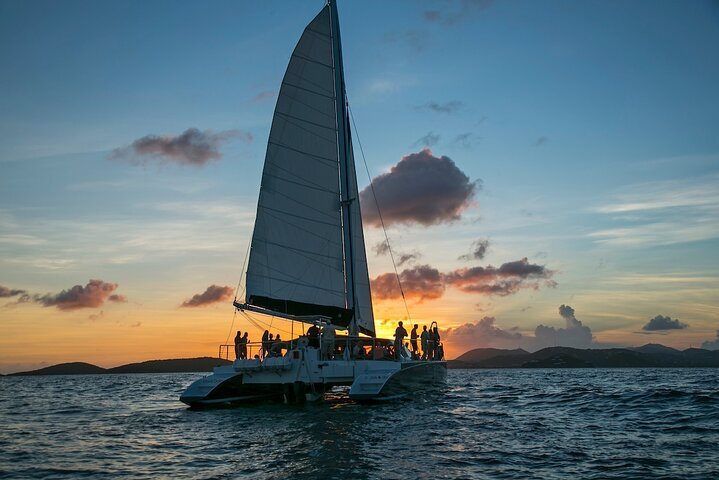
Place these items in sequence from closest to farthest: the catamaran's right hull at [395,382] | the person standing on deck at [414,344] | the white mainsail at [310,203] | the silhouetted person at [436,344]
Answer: the catamaran's right hull at [395,382]
the white mainsail at [310,203]
the person standing on deck at [414,344]
the silhouetted person at [436,344]

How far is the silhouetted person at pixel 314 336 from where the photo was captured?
87.7 feet

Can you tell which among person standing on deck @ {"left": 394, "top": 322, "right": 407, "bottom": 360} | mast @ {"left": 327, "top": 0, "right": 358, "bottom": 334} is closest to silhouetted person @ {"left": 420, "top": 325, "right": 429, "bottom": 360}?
person standing on deck @ {"left": 394, "top": 322, "right": 407, "bottom": 360}

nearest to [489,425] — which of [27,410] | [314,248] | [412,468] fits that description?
[412,468]

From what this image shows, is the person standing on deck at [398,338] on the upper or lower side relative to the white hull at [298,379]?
upper

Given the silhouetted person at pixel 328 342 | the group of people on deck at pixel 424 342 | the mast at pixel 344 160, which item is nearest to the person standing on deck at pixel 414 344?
the group of people on deck at pixel 424 342

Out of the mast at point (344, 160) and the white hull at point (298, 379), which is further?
the mast at point (344, 160)

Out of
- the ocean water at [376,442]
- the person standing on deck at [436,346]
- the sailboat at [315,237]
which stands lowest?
the ocean water at [376,442]

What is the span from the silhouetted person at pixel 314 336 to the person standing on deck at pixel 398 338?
364cm

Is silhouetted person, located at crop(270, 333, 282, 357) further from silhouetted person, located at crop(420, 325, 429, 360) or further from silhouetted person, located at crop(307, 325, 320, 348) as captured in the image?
silhouetted person, located at crop(420, 325, 429, 360)

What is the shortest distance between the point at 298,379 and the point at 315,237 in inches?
279

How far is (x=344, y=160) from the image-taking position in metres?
29.9

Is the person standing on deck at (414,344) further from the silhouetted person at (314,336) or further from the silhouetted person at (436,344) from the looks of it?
the silhouetted person at (314,336)

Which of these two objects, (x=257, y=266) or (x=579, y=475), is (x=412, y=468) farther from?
(x=257, y=266)

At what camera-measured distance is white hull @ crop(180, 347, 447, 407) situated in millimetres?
23953
